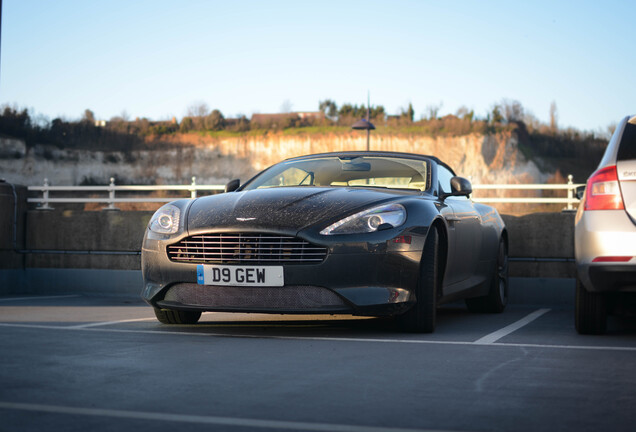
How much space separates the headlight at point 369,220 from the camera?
18.9 ft

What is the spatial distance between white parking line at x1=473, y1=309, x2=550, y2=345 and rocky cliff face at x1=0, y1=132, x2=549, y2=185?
68.8 metres

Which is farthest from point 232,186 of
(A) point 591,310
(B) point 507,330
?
(A) point 591,310

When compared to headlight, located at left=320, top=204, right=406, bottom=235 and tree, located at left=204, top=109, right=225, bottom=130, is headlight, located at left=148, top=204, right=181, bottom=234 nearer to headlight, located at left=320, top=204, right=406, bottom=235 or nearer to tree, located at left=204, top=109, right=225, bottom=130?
headlight, located at left=320, top=204, right=406, bottom=235

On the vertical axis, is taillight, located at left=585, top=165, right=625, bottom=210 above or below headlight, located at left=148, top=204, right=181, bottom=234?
above

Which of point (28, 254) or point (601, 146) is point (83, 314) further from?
point (601, 146)

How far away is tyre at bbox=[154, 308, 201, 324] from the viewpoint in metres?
6.53

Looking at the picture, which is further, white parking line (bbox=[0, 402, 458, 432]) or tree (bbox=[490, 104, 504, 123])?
tree (bbox=[490, 104, 504, 123])

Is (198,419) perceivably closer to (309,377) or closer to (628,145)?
(309,377)

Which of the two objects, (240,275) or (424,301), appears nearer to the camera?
(240,275)

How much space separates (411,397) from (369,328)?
9.18 feet

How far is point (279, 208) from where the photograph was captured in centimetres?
595

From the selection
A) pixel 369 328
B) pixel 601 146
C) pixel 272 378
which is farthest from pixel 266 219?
pixel 601 146

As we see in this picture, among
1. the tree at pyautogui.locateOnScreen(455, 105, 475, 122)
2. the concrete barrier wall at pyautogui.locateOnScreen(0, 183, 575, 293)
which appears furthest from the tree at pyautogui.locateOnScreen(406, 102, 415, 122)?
the concrete barrier wall at pyautogui.locateOnScreen(0, 183, 575, 293)

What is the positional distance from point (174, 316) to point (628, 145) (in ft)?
11.4
